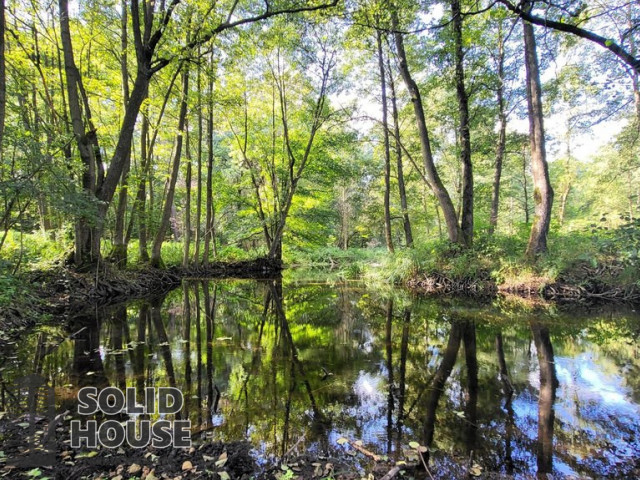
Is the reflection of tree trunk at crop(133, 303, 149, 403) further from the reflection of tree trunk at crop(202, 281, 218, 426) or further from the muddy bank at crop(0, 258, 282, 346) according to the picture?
the muddy bank at crop(0, 258, 282, 346)

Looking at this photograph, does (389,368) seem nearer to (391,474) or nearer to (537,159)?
(391,474)

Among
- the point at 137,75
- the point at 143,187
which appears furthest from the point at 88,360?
the point at 143,187

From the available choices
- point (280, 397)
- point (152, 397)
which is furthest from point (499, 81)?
point (152, 397)

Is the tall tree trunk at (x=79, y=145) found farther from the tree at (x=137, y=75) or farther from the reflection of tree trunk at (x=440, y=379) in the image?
the reflection of tree trunk at (x=440, y=379)

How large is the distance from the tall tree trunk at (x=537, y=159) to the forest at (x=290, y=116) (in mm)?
44

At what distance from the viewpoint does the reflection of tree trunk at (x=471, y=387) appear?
2628mm

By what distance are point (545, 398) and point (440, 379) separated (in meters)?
1.02

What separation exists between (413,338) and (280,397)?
9.92ft

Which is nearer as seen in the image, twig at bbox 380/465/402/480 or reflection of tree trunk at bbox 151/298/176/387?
twig at bbox 380/465/402/480

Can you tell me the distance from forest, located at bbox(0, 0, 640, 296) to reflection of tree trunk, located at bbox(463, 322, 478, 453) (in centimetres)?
448

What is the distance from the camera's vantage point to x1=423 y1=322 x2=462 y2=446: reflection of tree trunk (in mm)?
2725

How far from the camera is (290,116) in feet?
59.9

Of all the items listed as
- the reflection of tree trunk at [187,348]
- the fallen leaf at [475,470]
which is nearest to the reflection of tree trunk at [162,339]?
the reflection of tree trunk at [187,348]

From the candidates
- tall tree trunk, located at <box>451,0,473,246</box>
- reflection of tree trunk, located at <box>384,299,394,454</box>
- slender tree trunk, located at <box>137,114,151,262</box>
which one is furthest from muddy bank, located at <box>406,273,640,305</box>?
slender tree trunk, located at <box>137,114,151,262</box>
